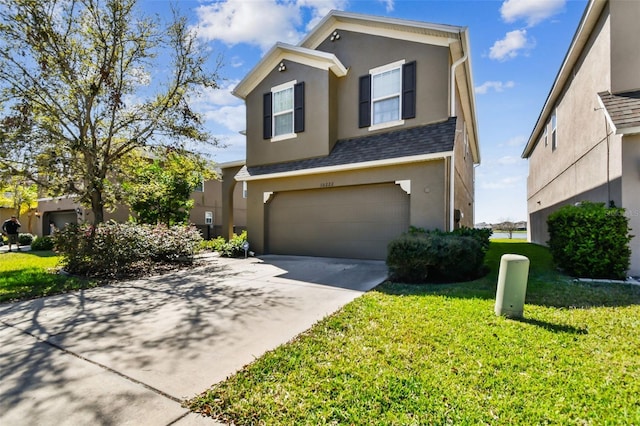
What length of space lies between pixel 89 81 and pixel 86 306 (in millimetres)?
7235

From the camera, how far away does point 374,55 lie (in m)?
10.3

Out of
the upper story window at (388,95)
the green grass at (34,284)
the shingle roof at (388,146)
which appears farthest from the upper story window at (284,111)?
the green grass at (34,284)

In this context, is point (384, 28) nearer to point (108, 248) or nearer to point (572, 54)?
point (572, 54)

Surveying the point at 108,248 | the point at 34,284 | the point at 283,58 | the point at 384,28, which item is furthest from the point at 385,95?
the point at 34,284

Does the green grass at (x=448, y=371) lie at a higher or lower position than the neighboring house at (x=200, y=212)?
lower

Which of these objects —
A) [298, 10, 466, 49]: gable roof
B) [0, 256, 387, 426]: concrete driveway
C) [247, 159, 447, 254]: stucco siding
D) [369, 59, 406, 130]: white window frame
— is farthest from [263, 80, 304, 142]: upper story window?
[0, 256, 387, 426]: concrete driveway

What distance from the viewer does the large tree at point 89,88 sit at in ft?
27.5

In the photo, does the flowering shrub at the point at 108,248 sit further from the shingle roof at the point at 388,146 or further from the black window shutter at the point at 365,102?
the black window shutter at the point at 365,102

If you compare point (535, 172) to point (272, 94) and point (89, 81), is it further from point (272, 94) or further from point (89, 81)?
point (89, 81)

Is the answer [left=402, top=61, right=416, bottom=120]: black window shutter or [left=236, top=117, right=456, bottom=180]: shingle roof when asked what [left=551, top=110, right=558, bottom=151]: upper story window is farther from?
[left=402, top=61, right=416, bottom=120]: black window shutter

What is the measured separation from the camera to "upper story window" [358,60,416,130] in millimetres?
9648

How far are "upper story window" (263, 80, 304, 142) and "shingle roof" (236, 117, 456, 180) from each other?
4.18 feet

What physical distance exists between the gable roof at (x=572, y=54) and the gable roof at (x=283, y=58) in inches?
265

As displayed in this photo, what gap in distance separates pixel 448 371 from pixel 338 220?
25.6ft
